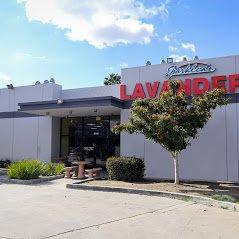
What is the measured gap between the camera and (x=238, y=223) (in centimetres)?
934

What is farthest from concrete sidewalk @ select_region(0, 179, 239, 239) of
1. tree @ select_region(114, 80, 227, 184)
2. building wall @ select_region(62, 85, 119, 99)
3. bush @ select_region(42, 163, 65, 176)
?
building wall @ select_region(62, 85, 119, 99)

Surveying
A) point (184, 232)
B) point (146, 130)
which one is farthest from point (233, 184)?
point (184, 232)

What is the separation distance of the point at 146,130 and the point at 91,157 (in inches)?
373

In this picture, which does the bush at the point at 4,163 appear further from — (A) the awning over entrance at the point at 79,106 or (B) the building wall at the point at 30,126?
(A) the awning over entrance at the point at 79,106

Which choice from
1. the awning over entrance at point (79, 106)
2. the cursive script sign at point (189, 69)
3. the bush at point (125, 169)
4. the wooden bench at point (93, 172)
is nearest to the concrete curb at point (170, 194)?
the bush at point (125, 169)

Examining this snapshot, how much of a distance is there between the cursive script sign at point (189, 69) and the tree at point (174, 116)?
3.34 metres

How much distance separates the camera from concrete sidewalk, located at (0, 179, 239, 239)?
8297mm

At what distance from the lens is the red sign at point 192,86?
17.9 metres

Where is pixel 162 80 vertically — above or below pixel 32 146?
above

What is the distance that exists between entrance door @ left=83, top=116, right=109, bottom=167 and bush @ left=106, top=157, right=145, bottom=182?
6902mm

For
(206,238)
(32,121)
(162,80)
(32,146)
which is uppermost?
(162,80)

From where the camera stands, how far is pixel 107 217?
9.97 meters

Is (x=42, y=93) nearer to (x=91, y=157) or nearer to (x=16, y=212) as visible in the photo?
(x=91, y=157)

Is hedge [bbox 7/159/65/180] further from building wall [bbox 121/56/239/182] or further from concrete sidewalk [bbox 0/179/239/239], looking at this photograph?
building wall [bbox 121/56/239/182]
